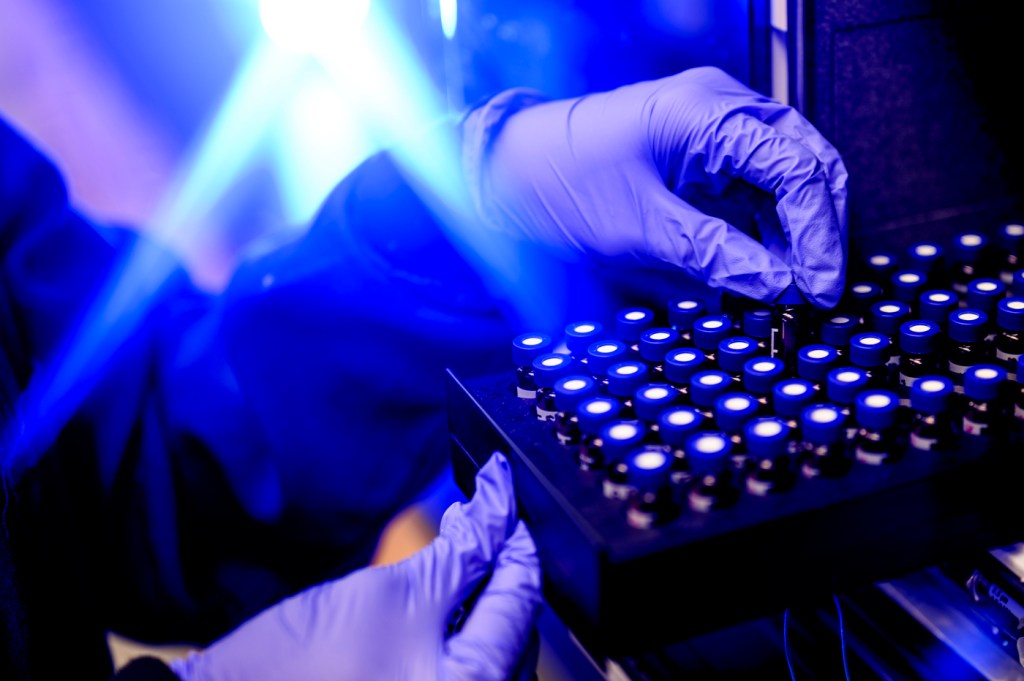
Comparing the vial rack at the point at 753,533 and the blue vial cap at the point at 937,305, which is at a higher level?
the blue vial cap at the point at 937,305

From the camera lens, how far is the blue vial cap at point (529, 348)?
918mm

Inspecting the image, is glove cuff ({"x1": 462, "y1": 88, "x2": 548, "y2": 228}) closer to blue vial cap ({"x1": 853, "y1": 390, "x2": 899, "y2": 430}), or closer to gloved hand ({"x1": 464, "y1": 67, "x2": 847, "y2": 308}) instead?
gloved hand ({"x1": 464, "y1": 67, "x2": 847, "y2": 308})

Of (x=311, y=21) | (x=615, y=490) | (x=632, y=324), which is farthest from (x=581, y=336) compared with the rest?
(x=311, y=21)

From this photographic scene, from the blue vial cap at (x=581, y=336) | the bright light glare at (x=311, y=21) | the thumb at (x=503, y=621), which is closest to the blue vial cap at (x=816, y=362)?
the blue vial cap at (x=581, y=336)

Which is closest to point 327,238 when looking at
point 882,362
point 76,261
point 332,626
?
point 76,261

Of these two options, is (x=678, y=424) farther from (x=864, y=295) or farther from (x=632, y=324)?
(x=864, y=295)

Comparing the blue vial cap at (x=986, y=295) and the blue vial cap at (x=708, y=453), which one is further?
the blue vial cap at (x=986, y=295)

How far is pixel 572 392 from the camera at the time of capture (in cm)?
83

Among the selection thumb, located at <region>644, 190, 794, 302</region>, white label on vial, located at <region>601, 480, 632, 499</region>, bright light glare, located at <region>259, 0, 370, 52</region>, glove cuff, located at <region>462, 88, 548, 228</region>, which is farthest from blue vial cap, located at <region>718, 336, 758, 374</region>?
bright light glare, located at <region>259, 0, 370, 52</region>

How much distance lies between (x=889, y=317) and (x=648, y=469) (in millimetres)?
385

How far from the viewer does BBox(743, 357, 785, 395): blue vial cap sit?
0.82 m

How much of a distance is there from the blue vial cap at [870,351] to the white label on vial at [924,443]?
112 mm

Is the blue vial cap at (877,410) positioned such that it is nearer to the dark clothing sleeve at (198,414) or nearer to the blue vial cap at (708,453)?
the blue vial cap at (708,453)

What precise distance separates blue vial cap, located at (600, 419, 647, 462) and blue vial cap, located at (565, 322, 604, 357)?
0.20 metres
